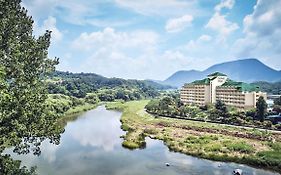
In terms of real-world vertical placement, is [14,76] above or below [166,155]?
above

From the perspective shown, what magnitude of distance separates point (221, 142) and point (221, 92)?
54253 millimetres

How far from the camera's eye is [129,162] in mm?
40406

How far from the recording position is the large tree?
48.9 ft

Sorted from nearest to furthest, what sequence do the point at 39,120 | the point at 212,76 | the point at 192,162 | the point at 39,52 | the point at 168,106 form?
the point at 39,120 → the point at 39,52 → the point at 192,162 → the point at 168,106 → the point at 212,76

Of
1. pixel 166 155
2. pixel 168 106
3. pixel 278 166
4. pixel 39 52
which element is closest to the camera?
pixel 39 52

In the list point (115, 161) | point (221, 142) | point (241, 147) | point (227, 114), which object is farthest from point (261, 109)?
point (115, 161)

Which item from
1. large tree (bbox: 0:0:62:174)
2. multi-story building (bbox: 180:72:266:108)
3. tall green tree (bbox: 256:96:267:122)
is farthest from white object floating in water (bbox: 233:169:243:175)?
multi-story building (bbox: 180:72:266:108)

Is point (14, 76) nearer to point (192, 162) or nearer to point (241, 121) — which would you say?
point (192, 162)

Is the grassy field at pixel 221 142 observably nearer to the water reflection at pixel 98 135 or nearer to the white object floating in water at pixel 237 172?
the water reflection at pixel 98 135

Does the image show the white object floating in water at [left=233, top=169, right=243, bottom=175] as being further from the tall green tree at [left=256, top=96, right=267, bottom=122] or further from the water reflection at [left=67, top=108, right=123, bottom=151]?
the tall green tree at [left=256, top=96, right=267, bottom=122]

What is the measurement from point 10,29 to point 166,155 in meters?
32.2

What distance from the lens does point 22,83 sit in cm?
1633

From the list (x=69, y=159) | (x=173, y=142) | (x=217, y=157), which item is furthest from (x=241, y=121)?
(x=69, y=159)

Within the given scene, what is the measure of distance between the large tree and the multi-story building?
265 feet
